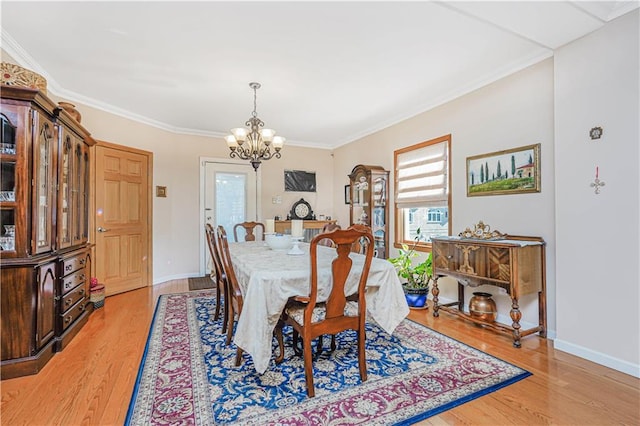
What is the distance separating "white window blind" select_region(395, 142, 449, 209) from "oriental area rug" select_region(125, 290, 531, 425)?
1.76m

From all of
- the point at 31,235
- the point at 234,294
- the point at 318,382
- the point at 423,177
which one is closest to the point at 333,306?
the point at 318,382

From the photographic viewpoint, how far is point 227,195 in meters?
5.43

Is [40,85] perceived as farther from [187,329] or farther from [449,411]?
[449,411]

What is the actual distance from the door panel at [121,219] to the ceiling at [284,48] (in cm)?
74

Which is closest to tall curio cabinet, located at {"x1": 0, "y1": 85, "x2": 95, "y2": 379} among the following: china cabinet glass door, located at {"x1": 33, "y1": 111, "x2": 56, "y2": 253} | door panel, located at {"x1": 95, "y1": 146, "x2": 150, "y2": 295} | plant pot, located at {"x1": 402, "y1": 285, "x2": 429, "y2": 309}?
china cabinet glass door, located at {"x1": 33, "y1": 111, "x2": 56, "y2": 253}

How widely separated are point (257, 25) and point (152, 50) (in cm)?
103

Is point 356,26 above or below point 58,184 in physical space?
above

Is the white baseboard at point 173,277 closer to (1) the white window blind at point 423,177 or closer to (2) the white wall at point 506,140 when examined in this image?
(1) the white window blind at point 423,177

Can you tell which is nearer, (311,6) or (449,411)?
(449,411)

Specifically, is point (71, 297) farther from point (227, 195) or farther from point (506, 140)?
point (506, 140)

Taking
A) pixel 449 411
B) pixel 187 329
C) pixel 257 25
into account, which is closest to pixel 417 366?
pixel 449 411

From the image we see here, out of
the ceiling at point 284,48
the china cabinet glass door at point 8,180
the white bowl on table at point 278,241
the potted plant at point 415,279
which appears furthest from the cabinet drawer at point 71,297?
the potted plant at point 415,279

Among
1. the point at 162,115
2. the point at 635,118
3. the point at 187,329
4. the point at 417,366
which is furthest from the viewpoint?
the point at 162,115

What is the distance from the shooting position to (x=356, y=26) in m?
2.34
